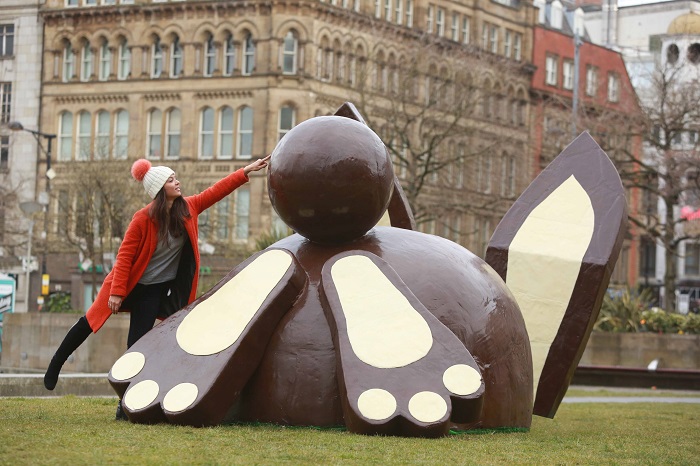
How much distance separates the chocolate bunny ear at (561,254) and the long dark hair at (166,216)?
9.91 feet

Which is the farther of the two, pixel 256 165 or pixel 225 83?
pixel 225 83

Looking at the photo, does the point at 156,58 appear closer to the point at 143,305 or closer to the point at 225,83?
the point at 225,83

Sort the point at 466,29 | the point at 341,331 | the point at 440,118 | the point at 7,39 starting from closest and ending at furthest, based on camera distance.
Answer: the point at 341,331
the point at 440,118
the point at 7,39
the point at 466,29

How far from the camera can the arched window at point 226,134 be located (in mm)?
64000

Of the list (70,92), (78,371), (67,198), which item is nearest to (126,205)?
(67,198)

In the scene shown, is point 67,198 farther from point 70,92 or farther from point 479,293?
point 479,293

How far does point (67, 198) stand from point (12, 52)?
20.7m

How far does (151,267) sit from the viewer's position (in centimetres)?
1076

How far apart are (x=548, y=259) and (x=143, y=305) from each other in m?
3.55

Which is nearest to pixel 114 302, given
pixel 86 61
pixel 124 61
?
pixel 124 61

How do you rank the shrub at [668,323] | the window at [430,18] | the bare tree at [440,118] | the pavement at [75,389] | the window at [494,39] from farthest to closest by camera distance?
the window at [494,39] → the window at [430,18] → the bare tree at [440,118] → the shrub at [668,323] → the pavement at [75,389]

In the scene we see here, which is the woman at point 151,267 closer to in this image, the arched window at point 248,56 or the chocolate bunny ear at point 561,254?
the chocolate bunny ear at point 561,254

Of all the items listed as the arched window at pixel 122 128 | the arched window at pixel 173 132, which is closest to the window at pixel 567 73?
the arched window at pixel 173 132

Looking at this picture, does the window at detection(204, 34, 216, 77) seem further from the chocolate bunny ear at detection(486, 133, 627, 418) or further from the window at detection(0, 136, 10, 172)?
the chocolate bunny ear at detection(486, 133, 627, 418)
